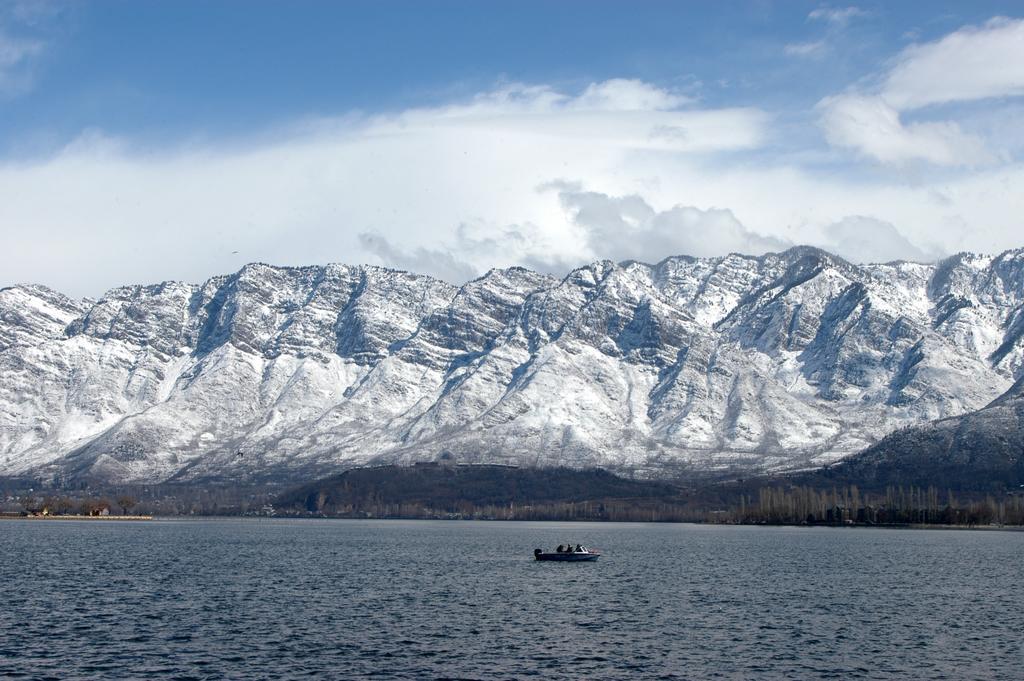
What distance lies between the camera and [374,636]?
114 metres

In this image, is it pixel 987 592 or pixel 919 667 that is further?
pixel 987 592

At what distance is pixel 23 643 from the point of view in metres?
107

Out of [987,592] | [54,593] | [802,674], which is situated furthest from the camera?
[987,592]

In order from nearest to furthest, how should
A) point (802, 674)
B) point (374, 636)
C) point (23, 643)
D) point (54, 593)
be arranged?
point (802, 674) < point (23, 643) < point (374, 636) < point (54, 593)

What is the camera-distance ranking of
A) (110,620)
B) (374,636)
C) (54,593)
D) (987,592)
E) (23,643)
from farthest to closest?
(987,592) < (54,593) < (110,620) < (374,636) < (23,643)

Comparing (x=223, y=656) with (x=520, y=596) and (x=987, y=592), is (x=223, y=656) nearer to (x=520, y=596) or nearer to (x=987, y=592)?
(x=520, y=596)

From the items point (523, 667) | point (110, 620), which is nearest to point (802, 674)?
point (523, 667)

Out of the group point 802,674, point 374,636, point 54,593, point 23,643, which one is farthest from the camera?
point 54,593

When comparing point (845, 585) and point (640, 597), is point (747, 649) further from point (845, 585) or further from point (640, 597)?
point (845, 585)

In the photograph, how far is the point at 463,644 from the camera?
10981cm

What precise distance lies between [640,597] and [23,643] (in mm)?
71354

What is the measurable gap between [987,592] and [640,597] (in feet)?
150

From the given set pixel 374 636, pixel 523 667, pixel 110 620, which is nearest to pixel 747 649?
pixel 523 667

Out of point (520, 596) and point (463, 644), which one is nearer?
point (463, 644)
